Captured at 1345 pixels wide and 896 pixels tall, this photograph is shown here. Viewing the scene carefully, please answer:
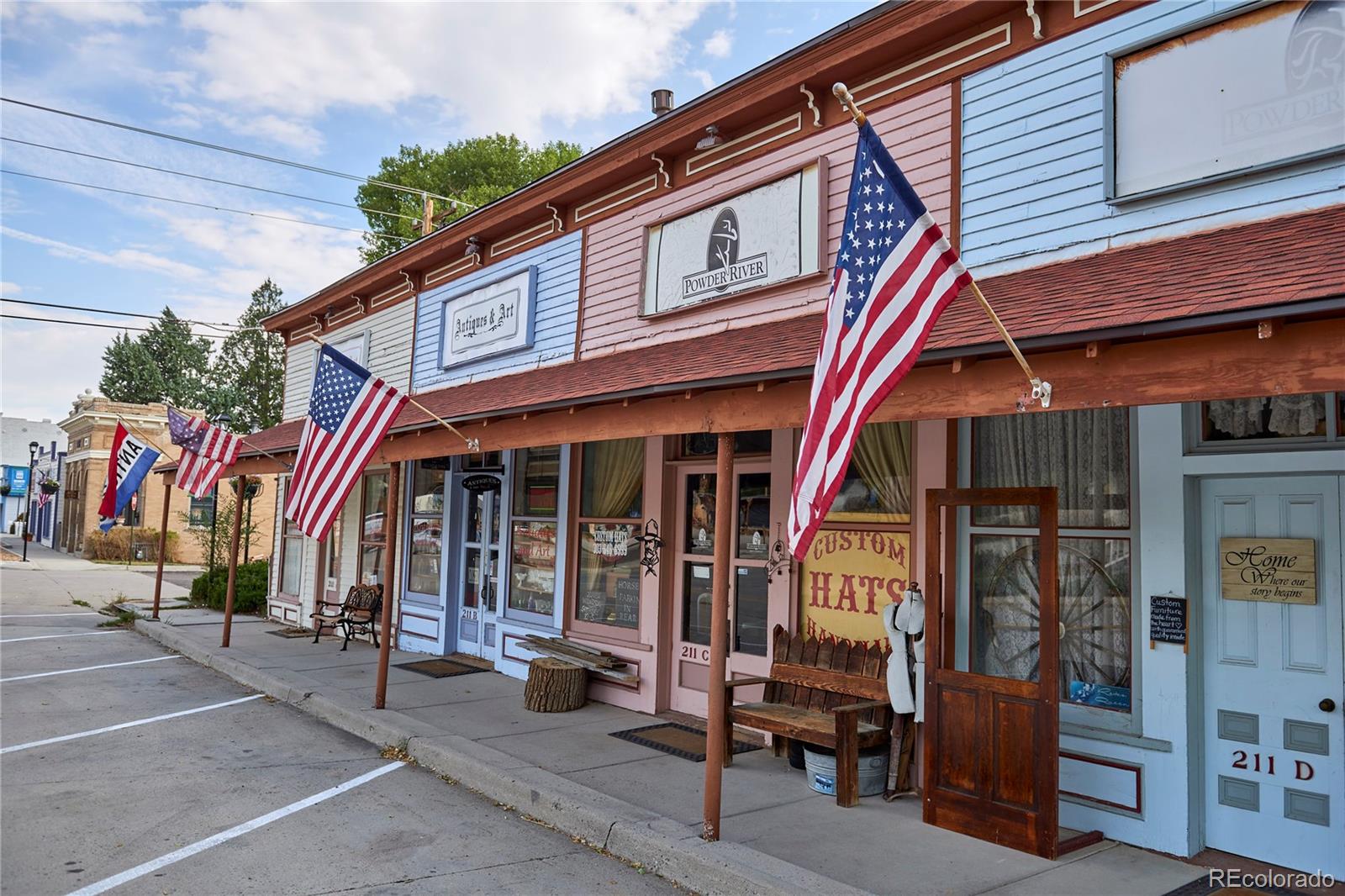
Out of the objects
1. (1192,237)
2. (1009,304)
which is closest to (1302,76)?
(1192,237)

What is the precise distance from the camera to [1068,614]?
5.92 meters

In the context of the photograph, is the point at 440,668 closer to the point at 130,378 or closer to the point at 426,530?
the point at 426,530

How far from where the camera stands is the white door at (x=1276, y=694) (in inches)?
190

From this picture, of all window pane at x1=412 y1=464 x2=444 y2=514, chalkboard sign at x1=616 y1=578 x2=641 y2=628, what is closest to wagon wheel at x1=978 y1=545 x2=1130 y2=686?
chalkboard sign at x1=616 y1=578 x2=641 y2=628

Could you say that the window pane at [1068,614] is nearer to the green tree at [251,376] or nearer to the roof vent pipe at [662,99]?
the roof vent pipe at [662,99]

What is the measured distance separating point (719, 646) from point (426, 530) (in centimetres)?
870

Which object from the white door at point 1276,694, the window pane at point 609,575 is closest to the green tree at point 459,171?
the window pane at point 609,575

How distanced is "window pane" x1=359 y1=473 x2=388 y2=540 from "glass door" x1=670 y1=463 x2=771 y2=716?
7.12 meters

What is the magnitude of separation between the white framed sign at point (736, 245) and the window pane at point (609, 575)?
8.04ft

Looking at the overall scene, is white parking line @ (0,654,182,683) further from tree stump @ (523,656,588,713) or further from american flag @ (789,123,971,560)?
american flag @ (789,123,971,560)

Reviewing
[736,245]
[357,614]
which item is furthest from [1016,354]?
[357,614]

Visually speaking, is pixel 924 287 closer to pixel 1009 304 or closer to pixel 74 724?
pixel 1009 304

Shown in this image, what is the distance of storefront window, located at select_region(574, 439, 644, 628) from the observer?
9531 mm

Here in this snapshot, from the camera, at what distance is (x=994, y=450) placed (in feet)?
21.0
